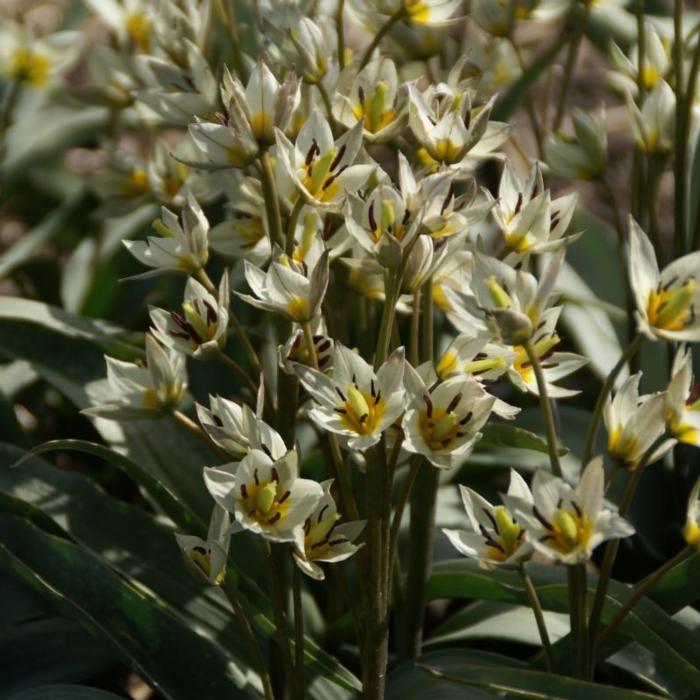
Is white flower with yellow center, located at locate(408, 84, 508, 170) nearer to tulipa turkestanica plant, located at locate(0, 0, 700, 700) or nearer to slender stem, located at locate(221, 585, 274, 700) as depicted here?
tulipa turkestanica plant, located at locate(0, 0, 700, 700)

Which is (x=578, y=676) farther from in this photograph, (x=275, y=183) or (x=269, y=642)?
(x=275, y=183)

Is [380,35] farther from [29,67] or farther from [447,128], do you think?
[29,67]

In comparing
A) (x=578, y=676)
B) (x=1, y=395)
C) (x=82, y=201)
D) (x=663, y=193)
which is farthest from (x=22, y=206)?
(x=578, y=676)

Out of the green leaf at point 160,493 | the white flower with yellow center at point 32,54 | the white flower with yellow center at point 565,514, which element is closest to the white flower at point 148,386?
the green leaf at point 160,493

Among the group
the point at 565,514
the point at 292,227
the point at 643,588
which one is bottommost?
the point at 643,588

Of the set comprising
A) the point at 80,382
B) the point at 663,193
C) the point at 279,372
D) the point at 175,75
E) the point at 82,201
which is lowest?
the point at 663,193

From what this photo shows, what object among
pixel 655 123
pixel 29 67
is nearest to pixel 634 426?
pixel 655 123

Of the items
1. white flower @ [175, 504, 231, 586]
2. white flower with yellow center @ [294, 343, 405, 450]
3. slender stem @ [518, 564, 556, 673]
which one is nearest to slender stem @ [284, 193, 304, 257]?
white flower with yellow center @ [294, 343, 405, 450]
